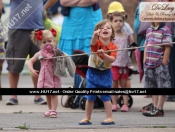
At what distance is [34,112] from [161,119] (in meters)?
1.62

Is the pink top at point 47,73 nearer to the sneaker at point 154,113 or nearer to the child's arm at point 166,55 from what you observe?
the sneaker at point 154,113

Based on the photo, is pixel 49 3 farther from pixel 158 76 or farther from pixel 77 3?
A: pixel 158 76

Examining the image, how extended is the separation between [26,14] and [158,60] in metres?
1.96

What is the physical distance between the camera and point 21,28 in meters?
8.97

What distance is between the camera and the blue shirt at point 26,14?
8.79 metres

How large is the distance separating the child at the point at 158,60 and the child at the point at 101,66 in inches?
37.1

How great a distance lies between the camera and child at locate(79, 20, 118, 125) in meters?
7.15

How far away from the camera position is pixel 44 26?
30.6 feet

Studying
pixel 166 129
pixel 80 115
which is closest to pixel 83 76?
pixel 80 115

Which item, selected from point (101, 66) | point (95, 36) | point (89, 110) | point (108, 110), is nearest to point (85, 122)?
point (89, 110)

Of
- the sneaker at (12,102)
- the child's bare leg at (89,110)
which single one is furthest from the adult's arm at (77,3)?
the child's bare leg at (89,110)

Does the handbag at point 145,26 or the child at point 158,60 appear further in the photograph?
the handbag at point 145,26

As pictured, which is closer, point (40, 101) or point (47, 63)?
point (47, 63)

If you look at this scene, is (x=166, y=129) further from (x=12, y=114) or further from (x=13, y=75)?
(x=13, y=75)
